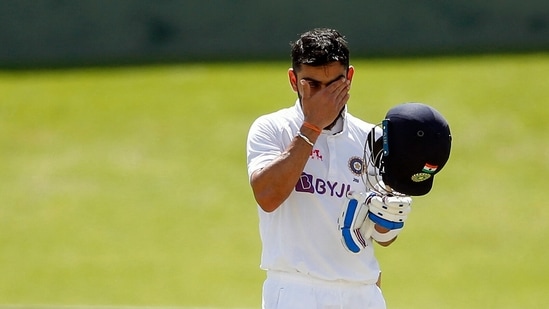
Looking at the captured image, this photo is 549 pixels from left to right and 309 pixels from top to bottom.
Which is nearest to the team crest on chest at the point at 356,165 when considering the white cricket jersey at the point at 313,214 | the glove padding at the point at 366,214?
the white cricket jersey at the point at 313,214

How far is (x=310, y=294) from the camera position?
159 inches

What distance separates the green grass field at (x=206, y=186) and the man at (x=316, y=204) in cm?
479

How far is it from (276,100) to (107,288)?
417 centimetres

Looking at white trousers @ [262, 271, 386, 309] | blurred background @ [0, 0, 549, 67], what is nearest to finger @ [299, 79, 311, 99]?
white trousers @ [262, 271, 386, 309]

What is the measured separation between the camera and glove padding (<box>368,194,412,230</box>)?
3.94m

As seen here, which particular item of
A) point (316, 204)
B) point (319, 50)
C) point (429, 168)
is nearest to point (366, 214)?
point (316, 204)

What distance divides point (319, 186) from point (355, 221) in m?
0.20

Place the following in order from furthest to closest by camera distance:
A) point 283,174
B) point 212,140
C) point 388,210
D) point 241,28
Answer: point 241,28 → point 212,140 → point 388,210 → point 283,174

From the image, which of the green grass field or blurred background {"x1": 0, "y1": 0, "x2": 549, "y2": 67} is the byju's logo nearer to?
the green grass field

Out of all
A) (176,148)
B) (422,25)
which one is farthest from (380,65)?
(176,148)

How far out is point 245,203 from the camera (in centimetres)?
1097

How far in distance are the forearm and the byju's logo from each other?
0.19 m

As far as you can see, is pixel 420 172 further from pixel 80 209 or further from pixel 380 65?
pixel 380 65

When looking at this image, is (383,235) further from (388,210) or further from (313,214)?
(313,214)
